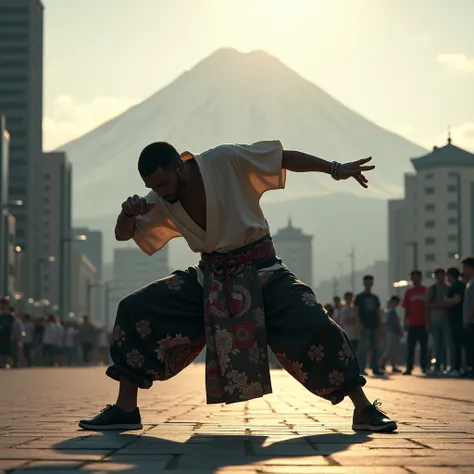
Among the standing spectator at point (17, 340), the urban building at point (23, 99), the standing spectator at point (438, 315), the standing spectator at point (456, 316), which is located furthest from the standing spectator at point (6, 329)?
the urban building at point (23, 99)

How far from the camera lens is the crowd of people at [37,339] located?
2780 cm

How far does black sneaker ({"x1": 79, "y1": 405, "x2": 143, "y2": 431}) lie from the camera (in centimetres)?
691

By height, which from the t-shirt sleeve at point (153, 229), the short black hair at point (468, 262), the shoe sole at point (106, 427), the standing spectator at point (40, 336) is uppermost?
the short black hair at point (468, 262)

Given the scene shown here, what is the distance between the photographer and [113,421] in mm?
6973

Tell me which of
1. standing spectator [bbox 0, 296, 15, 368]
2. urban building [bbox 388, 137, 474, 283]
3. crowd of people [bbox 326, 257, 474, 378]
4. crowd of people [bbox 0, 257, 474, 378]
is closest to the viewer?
crowd of people [bbox 326, 257, 474, 378]

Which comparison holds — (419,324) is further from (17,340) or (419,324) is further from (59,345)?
(59,345)

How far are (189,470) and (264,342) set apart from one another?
2.18 metres

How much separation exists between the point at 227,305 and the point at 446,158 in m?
158

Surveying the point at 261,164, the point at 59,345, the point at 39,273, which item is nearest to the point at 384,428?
the point at 261,164

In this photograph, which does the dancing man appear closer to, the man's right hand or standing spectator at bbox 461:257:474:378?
the man's right hand

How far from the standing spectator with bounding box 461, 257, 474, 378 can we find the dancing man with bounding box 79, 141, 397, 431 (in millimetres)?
10962

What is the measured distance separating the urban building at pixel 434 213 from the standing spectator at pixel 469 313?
143 metres

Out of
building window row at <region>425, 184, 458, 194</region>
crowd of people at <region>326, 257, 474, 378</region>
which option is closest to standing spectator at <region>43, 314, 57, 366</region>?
crowd of people at <region>326, 257, 474, 378</region>

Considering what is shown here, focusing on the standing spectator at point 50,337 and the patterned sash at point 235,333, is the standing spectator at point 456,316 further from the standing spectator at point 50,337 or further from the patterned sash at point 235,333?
the standing spectator at point 50,337
